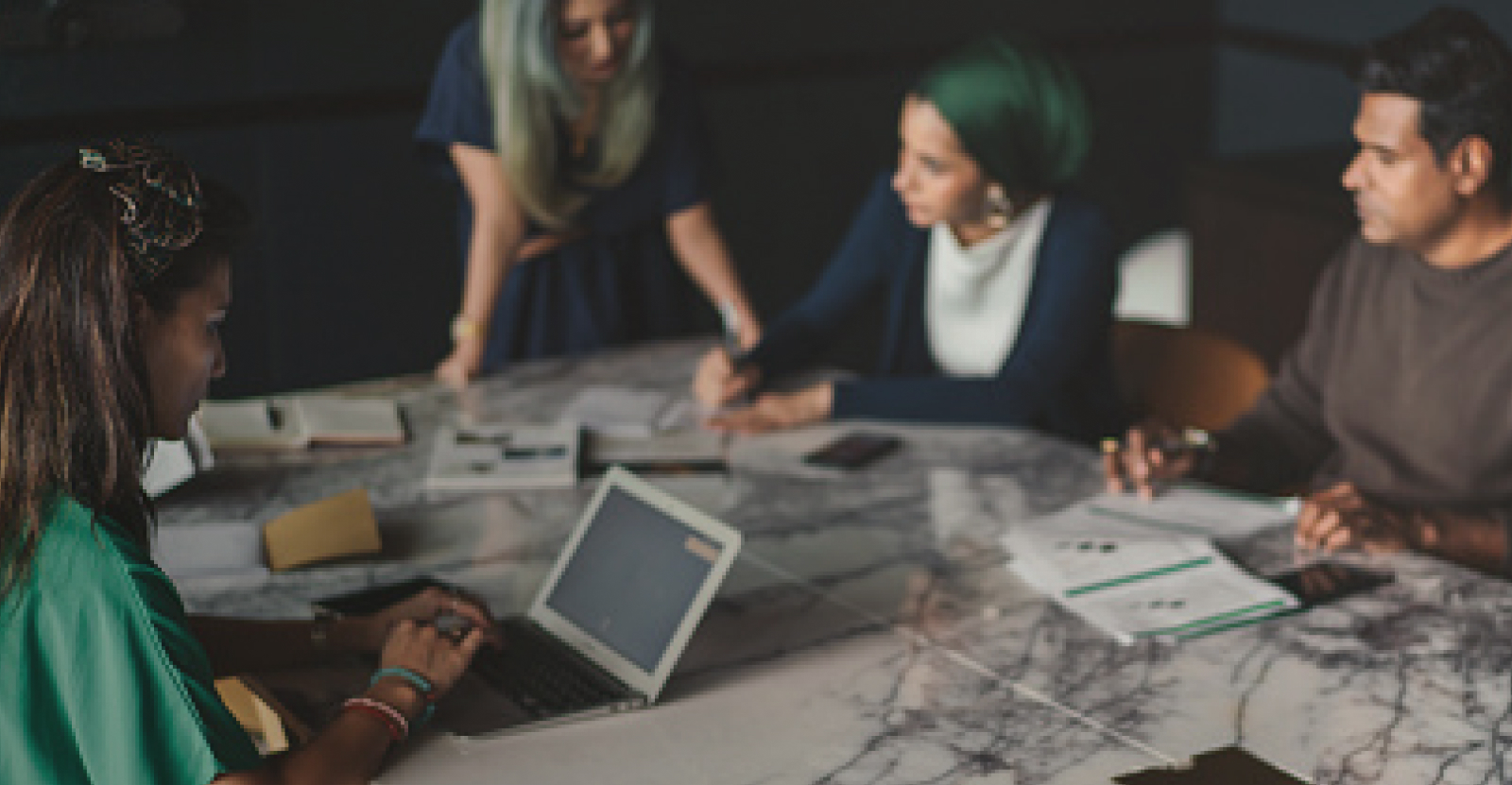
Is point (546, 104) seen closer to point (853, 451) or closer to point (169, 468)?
point (853, 451)

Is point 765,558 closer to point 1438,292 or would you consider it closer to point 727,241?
point 1438,292

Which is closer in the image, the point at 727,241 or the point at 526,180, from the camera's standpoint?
the point at 526,180

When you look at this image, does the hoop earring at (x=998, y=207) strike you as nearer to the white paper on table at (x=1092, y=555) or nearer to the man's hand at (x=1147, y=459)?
the man's hand at (x=1147, y=459)

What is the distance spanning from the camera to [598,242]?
385 cm

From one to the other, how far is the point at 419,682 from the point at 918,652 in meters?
0.57

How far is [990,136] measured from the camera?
3.30 metres

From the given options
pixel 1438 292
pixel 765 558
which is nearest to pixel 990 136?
pixel 1438 292

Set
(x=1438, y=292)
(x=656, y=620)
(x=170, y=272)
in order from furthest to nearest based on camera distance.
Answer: (x=1438, y=292)
(x=656, y=620)
(x=170, y=272)

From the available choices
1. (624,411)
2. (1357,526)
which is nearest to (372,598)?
(624,411)

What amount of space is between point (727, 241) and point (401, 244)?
0.90 metres

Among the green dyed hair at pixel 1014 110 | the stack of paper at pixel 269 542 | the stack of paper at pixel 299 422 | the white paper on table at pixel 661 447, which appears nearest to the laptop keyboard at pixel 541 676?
the stack of paper at pixel 269 542

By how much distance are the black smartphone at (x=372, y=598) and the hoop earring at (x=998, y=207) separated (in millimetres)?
1320

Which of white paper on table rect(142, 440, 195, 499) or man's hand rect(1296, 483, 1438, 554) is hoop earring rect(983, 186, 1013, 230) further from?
white paper on table rect(142, 440, 195, 499)

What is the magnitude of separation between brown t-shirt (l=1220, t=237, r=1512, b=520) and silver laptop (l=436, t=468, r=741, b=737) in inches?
43.5
